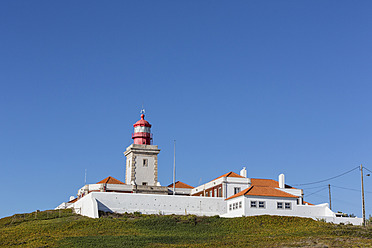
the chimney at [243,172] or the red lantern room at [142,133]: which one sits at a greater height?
the red lantern room at [142,133]

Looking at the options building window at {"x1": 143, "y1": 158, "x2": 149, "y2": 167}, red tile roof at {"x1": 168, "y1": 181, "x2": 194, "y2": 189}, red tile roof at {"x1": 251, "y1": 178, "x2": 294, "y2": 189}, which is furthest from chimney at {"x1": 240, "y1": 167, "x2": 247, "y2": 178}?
building window at {"x1": 143, "y1": 158, "x2": 149, "y2": 167}

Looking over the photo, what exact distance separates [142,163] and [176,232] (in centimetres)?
2360

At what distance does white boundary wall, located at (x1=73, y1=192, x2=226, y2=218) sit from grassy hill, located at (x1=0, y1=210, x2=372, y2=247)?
1.53m

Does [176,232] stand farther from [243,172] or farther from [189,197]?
[243,172]

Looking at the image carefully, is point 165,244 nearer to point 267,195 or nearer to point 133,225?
point 133,225

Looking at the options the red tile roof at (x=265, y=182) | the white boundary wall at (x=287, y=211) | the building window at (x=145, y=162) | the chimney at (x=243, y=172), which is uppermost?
the building window at (x=145, y=162)

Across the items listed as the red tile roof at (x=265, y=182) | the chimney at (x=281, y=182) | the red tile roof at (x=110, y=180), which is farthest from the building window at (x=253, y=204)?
the red tile roof at (x=110, y=180)

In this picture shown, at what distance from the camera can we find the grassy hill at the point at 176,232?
46344 millimetres

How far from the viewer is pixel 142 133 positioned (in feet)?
258

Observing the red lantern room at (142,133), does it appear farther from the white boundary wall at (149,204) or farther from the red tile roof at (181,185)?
the white boundary wall at (149,204)

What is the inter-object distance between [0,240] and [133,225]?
12.2 metres

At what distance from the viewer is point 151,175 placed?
75.9 m

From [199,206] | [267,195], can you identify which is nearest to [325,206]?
[267,195]

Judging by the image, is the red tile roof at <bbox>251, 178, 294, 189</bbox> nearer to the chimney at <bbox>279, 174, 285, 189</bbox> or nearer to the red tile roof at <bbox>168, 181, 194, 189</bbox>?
the chimney at <bbox>279, 174, 285, 189</bbox>
